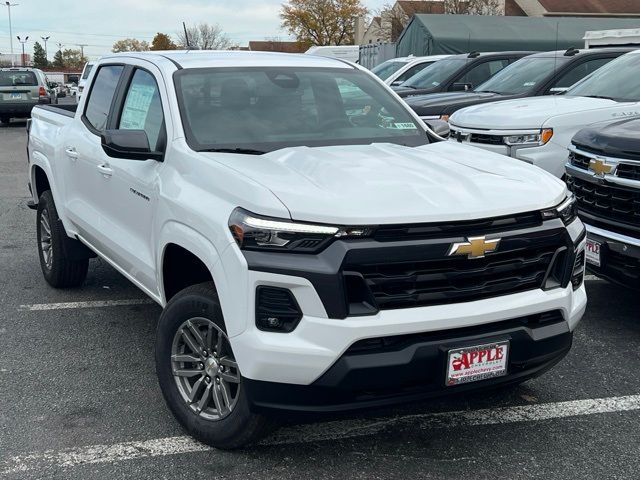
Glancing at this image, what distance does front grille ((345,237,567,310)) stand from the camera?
3.11 metres

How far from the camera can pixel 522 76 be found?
10547mm

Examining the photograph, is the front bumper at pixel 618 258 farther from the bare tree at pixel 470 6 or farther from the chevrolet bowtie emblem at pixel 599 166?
the bare tree at pixel 470 6

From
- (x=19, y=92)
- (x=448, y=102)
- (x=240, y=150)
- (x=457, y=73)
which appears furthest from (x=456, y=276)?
(x=19, y=92)

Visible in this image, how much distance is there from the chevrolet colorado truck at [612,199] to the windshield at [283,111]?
1285 millimetres

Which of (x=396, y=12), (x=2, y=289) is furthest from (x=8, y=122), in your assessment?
(x=396, y=12)

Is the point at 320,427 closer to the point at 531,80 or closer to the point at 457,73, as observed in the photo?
the point at 531,80

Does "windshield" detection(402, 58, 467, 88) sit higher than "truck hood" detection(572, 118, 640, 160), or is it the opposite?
"truck hood" detection(572, 118, 640, 160)

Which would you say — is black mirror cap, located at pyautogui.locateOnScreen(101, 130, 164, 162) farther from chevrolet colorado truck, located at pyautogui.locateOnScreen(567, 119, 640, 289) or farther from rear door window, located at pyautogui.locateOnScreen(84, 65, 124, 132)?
chevrolet colorado truck, located at pyautogui.locateOnScreen(567, 119, 640, 289)

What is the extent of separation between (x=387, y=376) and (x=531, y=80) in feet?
26.6

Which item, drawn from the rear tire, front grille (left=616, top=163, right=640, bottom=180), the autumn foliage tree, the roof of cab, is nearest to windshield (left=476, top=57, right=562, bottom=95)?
front grille (left=616, top=163, right=640, bottom=180)

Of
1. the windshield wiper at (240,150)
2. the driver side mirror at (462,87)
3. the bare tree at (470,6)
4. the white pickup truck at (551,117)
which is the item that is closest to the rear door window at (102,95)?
the windshield wiper at (240,150)

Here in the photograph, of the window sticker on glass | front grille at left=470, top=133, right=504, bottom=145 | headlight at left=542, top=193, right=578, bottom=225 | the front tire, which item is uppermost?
the window sticker on glass

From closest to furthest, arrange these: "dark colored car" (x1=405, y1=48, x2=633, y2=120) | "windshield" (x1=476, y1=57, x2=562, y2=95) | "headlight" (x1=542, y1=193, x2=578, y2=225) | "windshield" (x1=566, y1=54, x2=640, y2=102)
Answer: "headlight" (x1=542, y1=193, x2=578, y2=225) → "windshield" (x1=566, y1=54, x2=640, y2=102) → "dark colored car" (x1=405, y1=48, x2=633, y2=120) → "windshield" (x1=476, y1=57, x2=562, y2=95)

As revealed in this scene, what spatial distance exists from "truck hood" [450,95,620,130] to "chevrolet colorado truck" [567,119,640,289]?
1.92 metres
